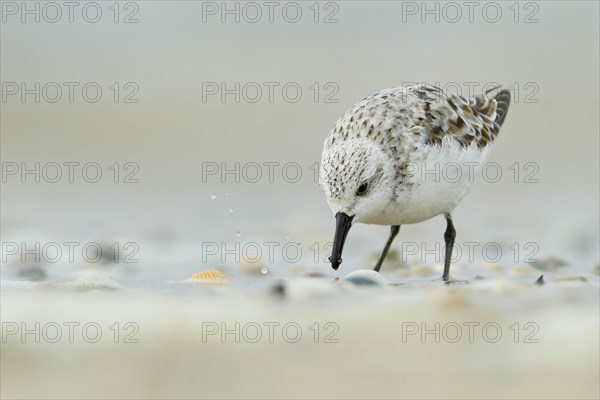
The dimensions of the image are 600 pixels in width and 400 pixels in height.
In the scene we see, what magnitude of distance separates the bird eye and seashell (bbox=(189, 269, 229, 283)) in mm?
979

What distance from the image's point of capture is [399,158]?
575 cm

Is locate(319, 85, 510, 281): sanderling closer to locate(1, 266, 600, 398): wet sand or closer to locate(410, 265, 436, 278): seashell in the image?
locate(410, 265, 436, 278): seashell

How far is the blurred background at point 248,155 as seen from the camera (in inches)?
183

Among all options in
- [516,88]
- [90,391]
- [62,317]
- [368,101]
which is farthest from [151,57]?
[90,391]

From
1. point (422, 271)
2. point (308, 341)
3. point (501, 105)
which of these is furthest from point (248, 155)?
point (308, 341)

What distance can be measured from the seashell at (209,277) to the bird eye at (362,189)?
3.21 feet

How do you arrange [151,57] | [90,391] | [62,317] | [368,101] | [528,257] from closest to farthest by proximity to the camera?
[90,391]
[62,317]
[368,101]
[528,257]
[151,57]

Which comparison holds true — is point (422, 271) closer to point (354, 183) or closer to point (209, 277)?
point (354, 183)

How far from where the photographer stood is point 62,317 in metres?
4.88

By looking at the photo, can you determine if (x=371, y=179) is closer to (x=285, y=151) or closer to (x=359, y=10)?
(x=285, y=151)

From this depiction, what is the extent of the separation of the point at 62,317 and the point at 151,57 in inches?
312

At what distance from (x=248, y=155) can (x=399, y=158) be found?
4.18 metres

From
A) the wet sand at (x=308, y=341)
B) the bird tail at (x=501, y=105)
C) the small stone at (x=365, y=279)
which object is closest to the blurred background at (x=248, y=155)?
the wet sand at (x=308, y=341)

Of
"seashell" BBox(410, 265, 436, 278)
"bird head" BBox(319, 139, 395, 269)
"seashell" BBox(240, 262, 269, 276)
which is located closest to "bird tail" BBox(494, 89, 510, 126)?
"seashell" BBox(410, 265, 436, 278)
